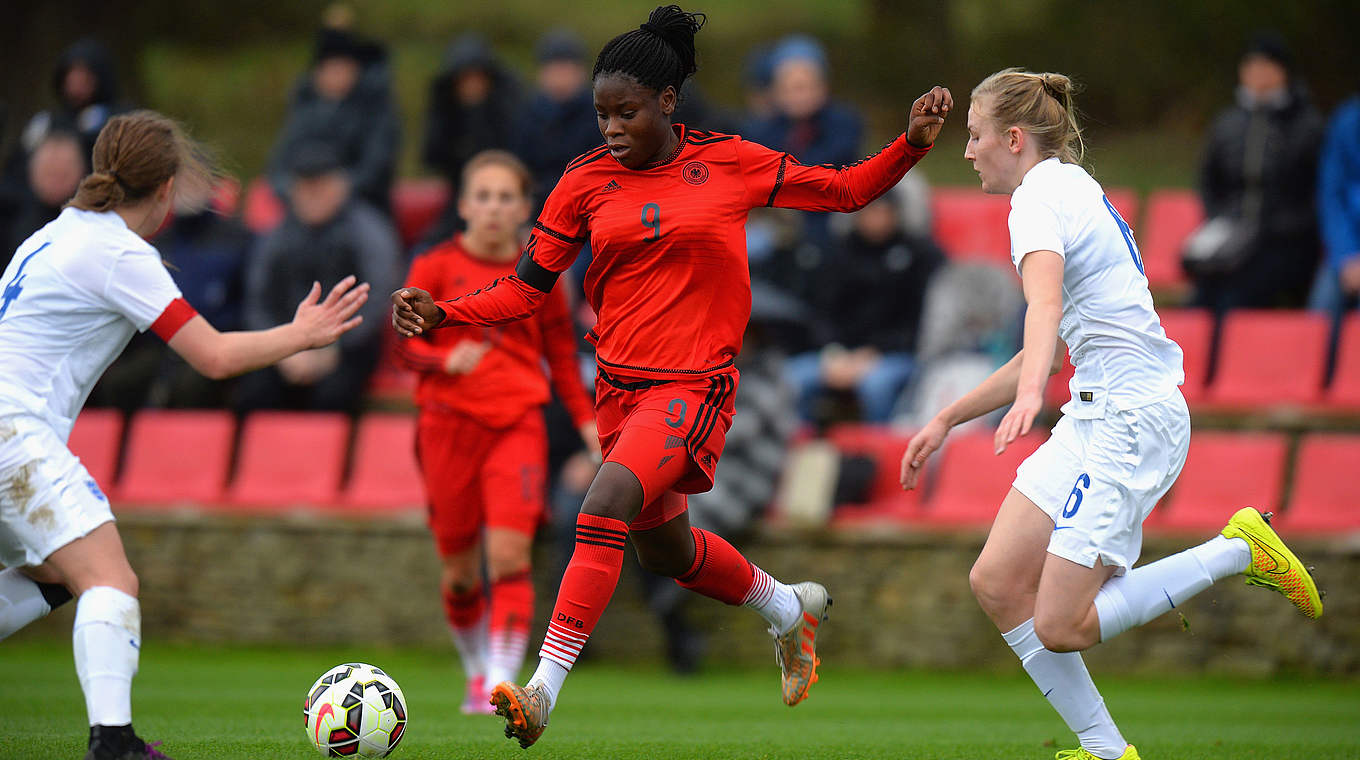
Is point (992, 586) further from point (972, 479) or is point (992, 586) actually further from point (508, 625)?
point (972, 479)

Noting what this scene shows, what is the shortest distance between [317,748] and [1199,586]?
2.95 metres

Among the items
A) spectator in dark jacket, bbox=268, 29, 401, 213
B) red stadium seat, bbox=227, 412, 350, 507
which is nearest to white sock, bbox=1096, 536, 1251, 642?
red stadium seat, bbox=227, 412, 350, 507

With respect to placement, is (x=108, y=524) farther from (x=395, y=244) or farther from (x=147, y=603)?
(x=395, y=244)

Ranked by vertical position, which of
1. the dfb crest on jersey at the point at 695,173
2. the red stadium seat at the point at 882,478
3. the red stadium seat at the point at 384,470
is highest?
the dfb crest on jersey at the point at 695,173

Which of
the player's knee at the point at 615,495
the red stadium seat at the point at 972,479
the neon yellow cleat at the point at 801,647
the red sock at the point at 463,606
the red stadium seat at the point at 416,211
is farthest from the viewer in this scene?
the red stadium seat at the point at 416,211

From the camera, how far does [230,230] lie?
1197 centimetres

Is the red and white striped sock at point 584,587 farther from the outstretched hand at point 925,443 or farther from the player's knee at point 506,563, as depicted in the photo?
the player's knee at point 506,563

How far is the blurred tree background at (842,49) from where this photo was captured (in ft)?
48.0

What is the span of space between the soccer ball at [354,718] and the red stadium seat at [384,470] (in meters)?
4.94

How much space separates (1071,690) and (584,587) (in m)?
1.59

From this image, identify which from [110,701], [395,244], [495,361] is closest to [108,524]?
[110,701]

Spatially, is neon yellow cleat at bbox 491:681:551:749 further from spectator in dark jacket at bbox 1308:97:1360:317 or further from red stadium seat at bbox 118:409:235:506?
spectator in dark jacket at bbox 1308:97:1360:317

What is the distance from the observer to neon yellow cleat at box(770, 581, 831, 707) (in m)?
5.37

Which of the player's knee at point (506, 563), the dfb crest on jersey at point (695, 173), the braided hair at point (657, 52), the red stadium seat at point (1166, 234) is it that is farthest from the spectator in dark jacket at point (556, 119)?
the dfb crest on jersey at point (695, 173)
